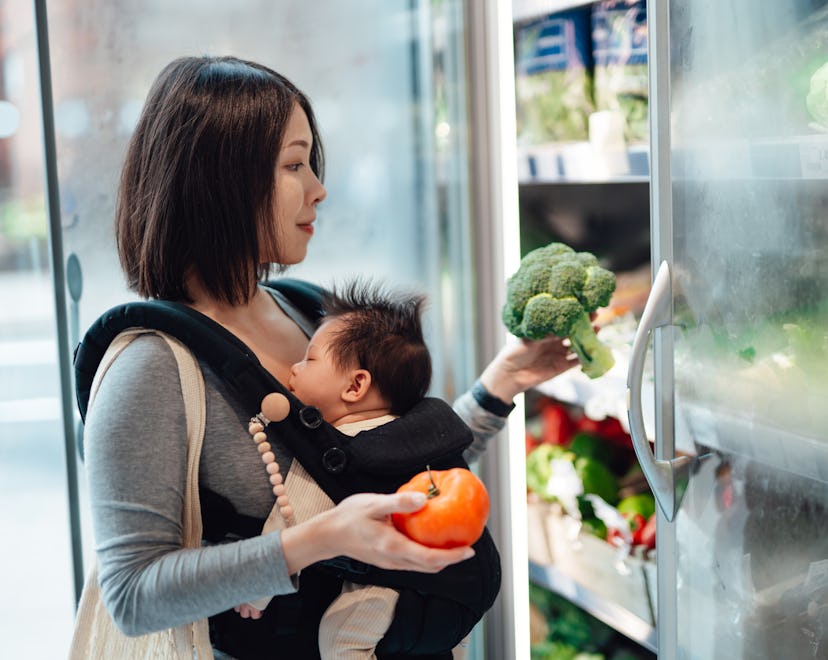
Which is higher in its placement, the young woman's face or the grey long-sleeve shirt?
the young woman's face

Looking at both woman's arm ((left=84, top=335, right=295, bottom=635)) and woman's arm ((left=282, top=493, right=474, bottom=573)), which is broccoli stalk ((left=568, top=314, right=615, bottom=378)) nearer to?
woman's arm ((left=282, top=493, right=474, bottom=573))

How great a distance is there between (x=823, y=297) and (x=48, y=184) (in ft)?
4.53

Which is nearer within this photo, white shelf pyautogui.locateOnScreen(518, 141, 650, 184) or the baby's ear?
the baby's ear

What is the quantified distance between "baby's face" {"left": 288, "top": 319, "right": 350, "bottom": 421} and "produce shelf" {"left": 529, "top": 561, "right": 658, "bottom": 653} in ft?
2.73

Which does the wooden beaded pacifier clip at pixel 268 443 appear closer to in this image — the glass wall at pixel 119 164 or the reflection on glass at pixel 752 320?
the reflection on glass at pixel 752 320

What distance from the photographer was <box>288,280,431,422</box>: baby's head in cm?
124

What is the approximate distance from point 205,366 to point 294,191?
0.28m

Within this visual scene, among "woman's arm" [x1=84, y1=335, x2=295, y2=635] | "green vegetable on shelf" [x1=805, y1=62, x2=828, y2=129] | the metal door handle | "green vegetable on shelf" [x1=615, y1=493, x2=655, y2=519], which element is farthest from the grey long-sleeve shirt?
"green vegetable on shelf" [x1=615, y1=493, x2=655, y2=519]

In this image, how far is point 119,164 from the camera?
175cm

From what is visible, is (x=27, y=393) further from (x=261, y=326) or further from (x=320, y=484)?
(x=320, y=484)

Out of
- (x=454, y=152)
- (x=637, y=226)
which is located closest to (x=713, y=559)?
(x=637, y=226)

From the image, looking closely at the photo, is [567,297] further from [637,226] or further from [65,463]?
[65,463]

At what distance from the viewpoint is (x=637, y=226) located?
6.68 ft

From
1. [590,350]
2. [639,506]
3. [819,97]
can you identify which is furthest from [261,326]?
[639,506]
